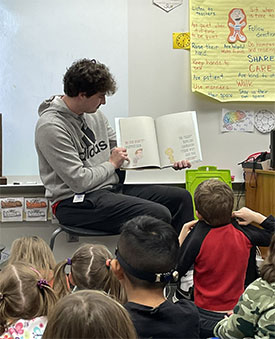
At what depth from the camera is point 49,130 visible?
7.08 feet

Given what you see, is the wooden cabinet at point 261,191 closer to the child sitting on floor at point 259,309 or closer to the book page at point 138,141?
the book page at point 138,141

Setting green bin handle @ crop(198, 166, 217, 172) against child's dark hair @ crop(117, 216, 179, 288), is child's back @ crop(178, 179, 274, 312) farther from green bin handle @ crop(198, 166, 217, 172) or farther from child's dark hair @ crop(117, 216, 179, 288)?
green bin handle @ crop(198, 166, 217, 172)

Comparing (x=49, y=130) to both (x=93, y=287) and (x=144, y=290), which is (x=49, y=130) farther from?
(x=144, y=290)

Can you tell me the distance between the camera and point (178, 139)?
235 cm

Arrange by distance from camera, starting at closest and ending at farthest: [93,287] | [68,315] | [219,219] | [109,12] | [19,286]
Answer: [68,315] < [19,286] < [93,287] < [219,219] < [109,12]

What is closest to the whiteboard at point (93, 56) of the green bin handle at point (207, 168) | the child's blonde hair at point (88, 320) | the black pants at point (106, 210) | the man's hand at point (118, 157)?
the green bin handle at point (207, 168)

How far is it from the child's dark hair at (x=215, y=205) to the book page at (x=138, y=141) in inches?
22.5

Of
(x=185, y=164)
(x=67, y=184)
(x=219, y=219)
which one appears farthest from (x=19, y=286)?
(x=185, y=164)

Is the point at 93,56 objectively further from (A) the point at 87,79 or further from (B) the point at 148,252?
(B) the point at 148,252

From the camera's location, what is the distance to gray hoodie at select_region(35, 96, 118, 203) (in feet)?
7.04

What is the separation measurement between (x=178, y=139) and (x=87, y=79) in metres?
0.58

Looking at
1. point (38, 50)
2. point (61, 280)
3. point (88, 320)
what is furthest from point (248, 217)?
point (38, 50)

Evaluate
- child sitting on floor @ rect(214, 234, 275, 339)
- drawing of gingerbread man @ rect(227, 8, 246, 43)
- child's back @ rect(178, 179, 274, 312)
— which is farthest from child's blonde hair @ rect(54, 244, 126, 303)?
drawing of gingerbread man @ rect(227, 8, 246, 43)

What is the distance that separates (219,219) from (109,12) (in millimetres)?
1662
